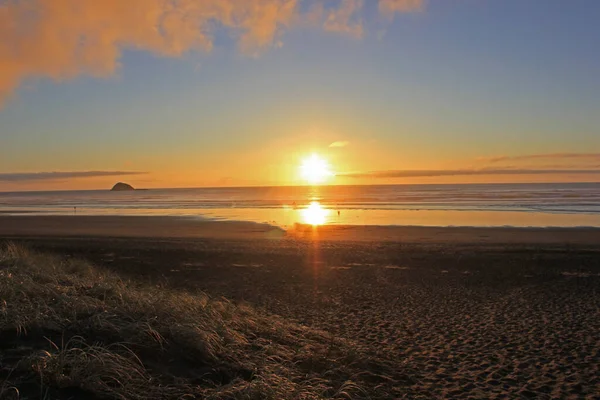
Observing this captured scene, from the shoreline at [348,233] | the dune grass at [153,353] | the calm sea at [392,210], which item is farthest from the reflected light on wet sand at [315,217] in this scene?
the dune grass at [153,353]

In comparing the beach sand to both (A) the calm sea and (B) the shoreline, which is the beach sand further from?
(A) the calm sea

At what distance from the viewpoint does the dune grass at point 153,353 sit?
5.08m

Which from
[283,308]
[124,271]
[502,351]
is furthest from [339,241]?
[502,351]

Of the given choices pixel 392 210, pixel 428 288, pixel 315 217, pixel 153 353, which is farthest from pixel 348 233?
pixel 153 353

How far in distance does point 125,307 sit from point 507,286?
35.9 feet

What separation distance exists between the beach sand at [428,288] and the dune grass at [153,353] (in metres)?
1.11

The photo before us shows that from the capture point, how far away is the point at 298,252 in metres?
21.1

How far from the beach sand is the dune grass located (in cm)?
111

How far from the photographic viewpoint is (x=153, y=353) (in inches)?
239

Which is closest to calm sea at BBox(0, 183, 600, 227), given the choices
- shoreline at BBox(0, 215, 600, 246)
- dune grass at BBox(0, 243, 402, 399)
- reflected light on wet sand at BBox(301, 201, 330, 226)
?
reflected light on wet sand at BBox(301, 201, 330, 226)

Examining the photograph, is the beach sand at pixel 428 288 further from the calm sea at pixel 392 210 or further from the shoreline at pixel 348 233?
the calm sea at pixel 392 210

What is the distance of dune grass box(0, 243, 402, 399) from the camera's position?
16.7 ft

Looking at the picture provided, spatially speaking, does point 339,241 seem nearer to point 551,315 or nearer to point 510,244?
point 510,244

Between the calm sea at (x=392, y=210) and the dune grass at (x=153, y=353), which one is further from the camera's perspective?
the calm sea at (x=392, y=210)
